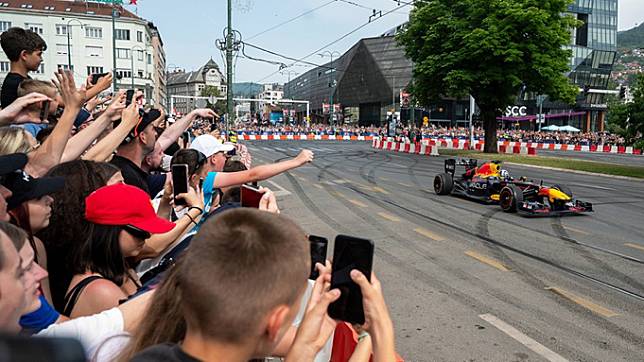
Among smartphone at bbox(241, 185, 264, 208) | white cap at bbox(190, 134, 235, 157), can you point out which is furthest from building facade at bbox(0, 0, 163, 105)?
smartphone at bbox(241, 185, 264, 208)

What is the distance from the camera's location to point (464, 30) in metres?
29.4

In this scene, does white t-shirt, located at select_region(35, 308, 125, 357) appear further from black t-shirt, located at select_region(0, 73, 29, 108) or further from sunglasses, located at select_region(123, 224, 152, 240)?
black t-shirt, located at select_region(0, 73, 29, 108)

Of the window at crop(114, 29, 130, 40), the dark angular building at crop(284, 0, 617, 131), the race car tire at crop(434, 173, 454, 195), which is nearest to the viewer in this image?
the race car tire at crop(434, 173, 454, 195)

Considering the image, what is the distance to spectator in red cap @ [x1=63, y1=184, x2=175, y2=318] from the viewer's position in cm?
258

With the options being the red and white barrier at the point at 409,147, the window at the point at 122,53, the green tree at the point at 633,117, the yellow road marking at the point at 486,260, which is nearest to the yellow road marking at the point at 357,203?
the yellow road marking at the point at 486,260

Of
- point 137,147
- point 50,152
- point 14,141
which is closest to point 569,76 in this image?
point 137,147

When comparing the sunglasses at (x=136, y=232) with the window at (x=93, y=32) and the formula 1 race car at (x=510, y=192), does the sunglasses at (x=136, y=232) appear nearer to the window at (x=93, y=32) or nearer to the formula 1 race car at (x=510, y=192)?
the formula 1 race car at (x=510, y=192)

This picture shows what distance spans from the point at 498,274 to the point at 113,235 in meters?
5.09

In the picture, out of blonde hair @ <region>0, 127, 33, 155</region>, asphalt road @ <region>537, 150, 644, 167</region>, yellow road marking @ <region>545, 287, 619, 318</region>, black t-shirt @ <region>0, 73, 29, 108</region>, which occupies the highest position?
black t-shirt @ <region>0, 73, 29, 108</region>

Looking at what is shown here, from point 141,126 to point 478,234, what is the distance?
611 centimetres

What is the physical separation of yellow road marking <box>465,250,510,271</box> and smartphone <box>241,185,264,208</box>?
444 centimetres

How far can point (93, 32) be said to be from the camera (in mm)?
76000

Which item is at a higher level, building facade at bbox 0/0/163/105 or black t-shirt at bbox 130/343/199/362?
building facade at bbox 0/0/163/105

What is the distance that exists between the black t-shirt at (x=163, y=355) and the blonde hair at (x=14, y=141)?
7.49ft
